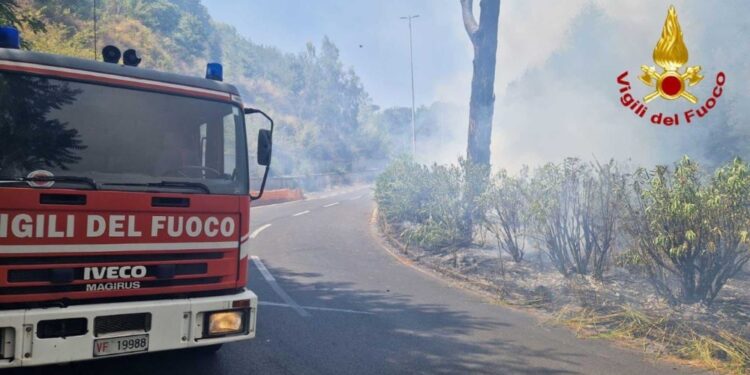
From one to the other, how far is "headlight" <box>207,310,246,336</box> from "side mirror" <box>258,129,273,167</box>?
4.53 ft

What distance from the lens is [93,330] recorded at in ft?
11.3

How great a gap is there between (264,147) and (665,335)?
4.90m

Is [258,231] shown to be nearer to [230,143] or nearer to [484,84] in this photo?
[484,84]

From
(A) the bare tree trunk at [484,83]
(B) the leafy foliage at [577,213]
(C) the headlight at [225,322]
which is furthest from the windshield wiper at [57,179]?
(A) the bare tree trunk at [484,83]

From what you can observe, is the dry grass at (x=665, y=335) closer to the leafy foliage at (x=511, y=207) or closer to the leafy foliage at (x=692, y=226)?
the leafy foliage at (x=692, y=226)

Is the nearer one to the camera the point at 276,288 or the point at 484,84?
the point at 276,288

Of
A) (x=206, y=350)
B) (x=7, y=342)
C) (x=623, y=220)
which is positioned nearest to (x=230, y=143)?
(x=206, y=350)

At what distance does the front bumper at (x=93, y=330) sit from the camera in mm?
3205

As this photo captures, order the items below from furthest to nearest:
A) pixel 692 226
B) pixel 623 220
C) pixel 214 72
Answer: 1. pixel 623 220
2. pixel 692 226
3. pixel 214 72

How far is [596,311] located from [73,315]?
5.89 metres

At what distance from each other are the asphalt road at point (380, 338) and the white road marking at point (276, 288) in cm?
1

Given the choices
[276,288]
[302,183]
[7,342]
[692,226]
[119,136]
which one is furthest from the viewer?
[302,183]

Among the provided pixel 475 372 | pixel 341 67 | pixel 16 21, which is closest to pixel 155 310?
pixel 475 372

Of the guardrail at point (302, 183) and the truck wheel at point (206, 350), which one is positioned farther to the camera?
the guardrail at point (302, 183)
